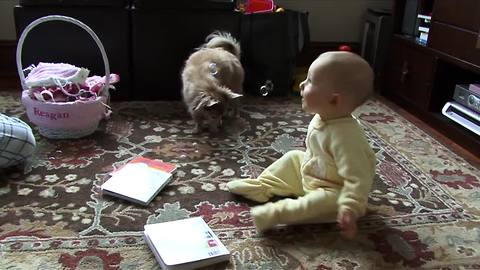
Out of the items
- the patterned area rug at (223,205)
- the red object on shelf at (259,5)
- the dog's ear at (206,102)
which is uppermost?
the red object on shelf at (259,5)

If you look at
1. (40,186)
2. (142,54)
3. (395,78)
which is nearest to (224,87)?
(142,54)

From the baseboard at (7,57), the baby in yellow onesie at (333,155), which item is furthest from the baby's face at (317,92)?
the baseboard at (7,57)

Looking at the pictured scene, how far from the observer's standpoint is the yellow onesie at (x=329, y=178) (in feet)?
3.69

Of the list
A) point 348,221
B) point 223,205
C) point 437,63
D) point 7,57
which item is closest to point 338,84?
point 348,221

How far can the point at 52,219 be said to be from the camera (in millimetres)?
1229

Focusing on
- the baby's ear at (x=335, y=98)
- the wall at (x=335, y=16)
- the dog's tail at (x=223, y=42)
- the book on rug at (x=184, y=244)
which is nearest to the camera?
the book on rug at (x=184, y=244)

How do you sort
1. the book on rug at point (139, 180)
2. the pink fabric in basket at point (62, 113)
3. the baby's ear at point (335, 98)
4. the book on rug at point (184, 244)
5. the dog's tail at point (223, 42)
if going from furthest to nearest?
1. the dog's tail at point (223, 42)
2. the pink fabric in basket at point (62, 113)
3. the book on rug at point (139, 180)
4. the baby's ear at point (335, 98)
5. the book on rug at point (184, 244)

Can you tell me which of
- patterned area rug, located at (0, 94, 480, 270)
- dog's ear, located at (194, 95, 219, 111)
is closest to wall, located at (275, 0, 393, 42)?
patterned area rug, located at (0, 94, 480, 270)

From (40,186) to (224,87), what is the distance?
0.80 metres

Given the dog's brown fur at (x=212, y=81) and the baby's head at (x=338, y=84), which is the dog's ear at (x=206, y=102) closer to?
the dog's brown fur at (x=212, y=81)

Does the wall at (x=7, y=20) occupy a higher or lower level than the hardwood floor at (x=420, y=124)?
higher

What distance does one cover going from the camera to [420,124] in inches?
83.3

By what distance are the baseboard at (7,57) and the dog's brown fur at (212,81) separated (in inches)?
40.9

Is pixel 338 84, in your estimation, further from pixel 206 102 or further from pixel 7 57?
pixel 7 57
